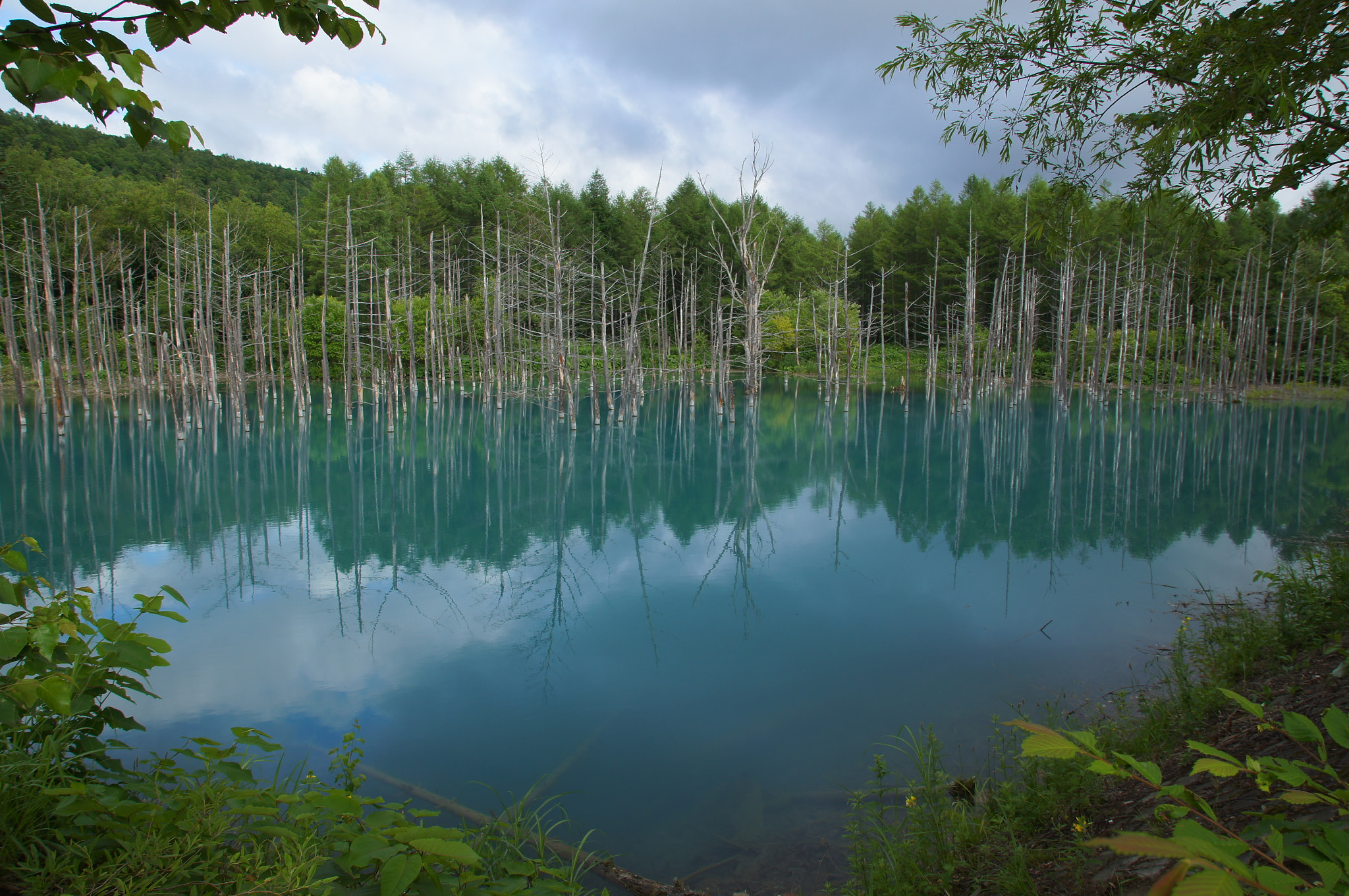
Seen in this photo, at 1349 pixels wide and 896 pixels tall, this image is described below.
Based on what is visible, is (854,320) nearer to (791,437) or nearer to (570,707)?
(791,437)

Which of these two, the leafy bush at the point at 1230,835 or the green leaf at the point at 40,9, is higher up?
the green leaf at the point at 40,9

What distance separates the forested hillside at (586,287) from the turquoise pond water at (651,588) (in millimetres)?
5380

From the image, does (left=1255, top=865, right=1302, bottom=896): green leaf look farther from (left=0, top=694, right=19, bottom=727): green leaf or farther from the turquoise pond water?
the turquoise pond water

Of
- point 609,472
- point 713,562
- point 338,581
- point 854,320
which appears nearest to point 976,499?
point 713,562

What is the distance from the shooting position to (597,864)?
10.3 feet

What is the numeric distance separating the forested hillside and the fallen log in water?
12792 millimetres

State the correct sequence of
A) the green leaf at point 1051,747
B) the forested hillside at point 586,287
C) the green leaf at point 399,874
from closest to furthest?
the green leaf at point 1051,747, the green leaf at point 399,874, the forested hillside at point 586,287

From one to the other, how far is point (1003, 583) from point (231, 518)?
9.09m

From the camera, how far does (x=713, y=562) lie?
7.83 metres

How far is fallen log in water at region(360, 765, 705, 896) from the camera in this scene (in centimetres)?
295

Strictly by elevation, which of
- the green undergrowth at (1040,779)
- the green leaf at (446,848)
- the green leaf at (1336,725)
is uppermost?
the green leaf at (1336,725)

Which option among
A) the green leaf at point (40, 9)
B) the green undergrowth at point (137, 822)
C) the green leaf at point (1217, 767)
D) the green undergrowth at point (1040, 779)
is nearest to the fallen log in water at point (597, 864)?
the green undergrowth at point (1040, 779)

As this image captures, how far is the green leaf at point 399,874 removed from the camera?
4.97 feet

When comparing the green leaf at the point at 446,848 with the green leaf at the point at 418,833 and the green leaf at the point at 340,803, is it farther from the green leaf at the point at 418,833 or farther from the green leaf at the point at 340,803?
the green leaf at the point at 340,803
